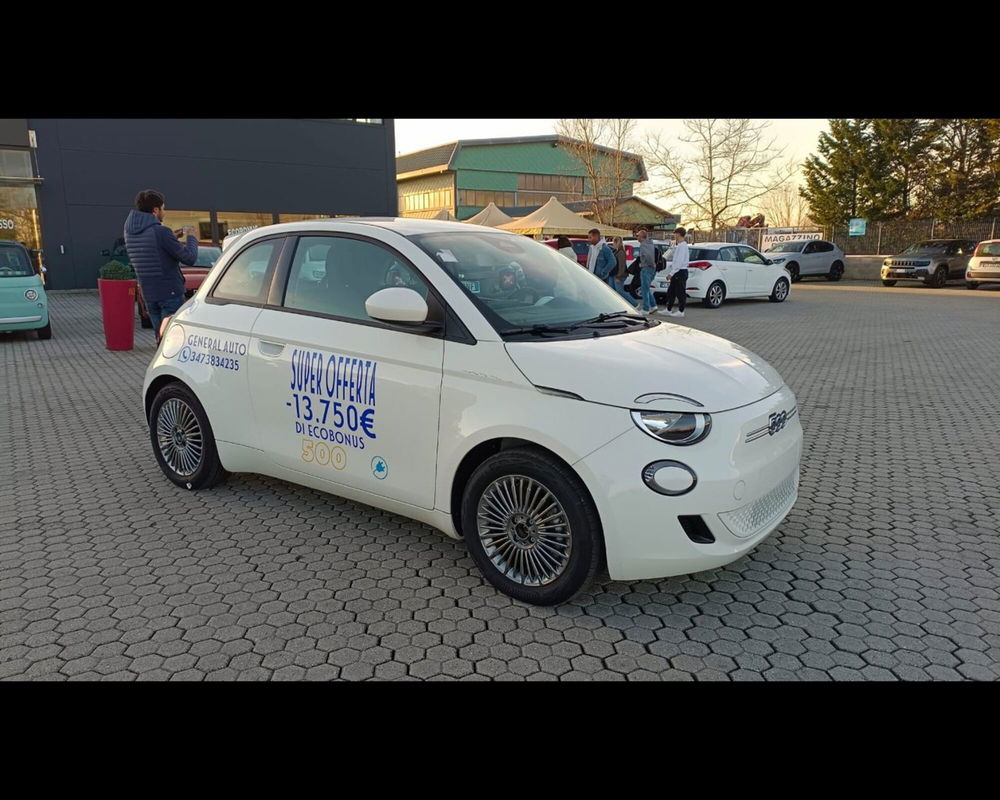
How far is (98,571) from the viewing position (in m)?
3.73

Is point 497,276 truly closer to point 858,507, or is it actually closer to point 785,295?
point 858,507

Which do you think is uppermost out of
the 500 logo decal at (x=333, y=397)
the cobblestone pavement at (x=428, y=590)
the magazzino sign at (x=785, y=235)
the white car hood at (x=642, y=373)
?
the magazzino sign at (x=785, y=235)

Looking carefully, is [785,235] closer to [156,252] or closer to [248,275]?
[156,252]

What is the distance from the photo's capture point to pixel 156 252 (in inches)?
323

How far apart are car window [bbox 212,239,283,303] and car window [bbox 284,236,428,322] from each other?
0.80 ft

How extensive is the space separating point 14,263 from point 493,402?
12047 mm

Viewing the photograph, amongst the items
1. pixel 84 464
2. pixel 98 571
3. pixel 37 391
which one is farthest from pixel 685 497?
pixel 37 391

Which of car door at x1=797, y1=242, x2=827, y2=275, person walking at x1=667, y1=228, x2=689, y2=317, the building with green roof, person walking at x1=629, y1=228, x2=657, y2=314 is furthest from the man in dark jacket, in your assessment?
the building with green roof

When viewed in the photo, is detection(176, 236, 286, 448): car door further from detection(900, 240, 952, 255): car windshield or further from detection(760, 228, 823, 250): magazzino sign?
detection(760, 228, 823, 250): magazzino sign

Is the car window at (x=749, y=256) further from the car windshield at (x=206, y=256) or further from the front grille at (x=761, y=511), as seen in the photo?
the front grille at (x=761, y=511)

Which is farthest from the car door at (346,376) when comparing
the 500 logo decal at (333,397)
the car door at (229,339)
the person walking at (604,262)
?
the person walking at (604,262)

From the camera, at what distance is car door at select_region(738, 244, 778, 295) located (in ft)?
62.7

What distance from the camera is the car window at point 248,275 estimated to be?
432 centimetres
